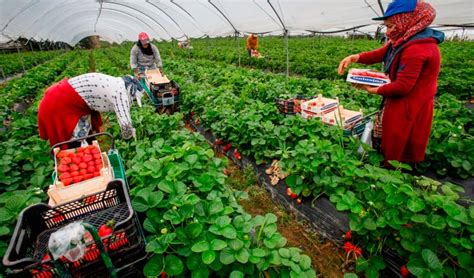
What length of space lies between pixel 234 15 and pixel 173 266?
1019cm

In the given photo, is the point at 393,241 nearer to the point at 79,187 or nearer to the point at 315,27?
the point at 79,187

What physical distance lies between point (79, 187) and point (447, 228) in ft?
8.64

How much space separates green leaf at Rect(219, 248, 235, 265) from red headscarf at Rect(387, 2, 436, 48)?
2209 millimetres

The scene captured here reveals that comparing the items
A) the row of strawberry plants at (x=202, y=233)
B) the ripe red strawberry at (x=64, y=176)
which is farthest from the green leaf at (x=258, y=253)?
the ripe red strawberry at (x=64, y=176)

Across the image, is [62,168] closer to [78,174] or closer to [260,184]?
[78,174]

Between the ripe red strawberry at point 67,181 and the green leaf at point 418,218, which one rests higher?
the ripe red strawberry at point 67,181

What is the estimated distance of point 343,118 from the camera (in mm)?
3373

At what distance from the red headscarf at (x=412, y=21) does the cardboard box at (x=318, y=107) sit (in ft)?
4.36

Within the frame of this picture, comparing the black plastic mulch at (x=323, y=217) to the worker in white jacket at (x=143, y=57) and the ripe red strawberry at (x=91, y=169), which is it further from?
the worker in white jacket at (x=143, y=57)

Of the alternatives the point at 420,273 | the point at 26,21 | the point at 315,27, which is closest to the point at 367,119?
the point at 420,273

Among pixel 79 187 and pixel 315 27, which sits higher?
pixel 315 27

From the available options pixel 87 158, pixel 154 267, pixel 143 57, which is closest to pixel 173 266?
pixel 154 267

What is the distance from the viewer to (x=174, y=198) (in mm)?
1862

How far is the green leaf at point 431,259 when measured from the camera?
5.22ft
